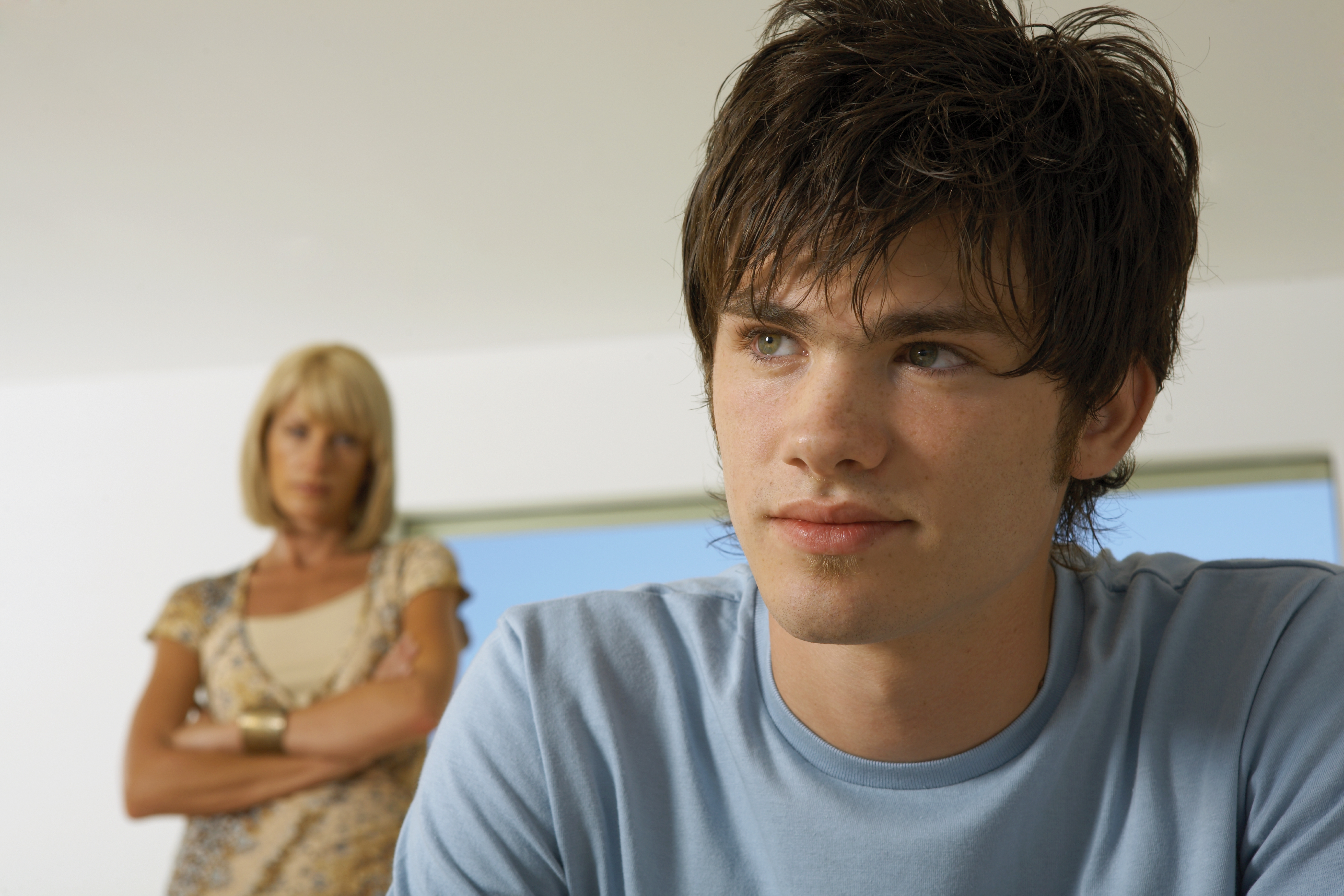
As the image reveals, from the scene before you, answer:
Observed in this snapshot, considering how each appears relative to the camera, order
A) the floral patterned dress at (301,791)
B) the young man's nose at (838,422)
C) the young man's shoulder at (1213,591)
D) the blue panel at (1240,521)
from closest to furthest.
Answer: the young man's nose at (838,422) < the young man's shoulder at (1213,591) < the floral patterned dress at (301,791) < the blue panel at (1240,521)

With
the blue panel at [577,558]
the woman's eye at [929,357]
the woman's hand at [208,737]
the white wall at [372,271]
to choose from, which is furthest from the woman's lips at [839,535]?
the blue panel at [577,558]

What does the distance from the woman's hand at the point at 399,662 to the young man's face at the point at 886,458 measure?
3.49ft

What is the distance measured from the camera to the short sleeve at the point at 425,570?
174 centimetres

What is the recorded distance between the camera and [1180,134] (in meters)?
0.88

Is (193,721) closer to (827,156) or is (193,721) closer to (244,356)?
(827,156)

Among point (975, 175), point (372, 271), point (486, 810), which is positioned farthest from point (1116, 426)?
point (372, 271)

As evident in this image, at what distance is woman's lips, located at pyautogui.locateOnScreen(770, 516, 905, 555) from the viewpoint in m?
0.70

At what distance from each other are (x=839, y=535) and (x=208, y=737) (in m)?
1.33

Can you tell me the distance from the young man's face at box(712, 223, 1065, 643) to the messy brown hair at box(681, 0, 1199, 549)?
0.06 ft

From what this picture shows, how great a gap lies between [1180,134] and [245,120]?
2.69 m

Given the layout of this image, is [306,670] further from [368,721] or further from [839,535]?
[839,535]

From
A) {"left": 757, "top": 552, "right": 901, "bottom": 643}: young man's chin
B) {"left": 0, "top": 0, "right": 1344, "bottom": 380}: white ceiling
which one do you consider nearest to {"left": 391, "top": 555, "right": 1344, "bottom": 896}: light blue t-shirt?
{"left": 757, "top": 552, "right": 901, "bottom": 643}: young man's chin

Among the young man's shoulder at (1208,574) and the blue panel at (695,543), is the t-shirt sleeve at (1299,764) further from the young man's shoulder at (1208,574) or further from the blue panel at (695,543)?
the blue panel at (695,543)

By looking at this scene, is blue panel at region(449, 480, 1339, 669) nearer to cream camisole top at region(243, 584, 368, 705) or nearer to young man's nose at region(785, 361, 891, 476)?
cream camisole top at region(243, 584, 368, 705)
